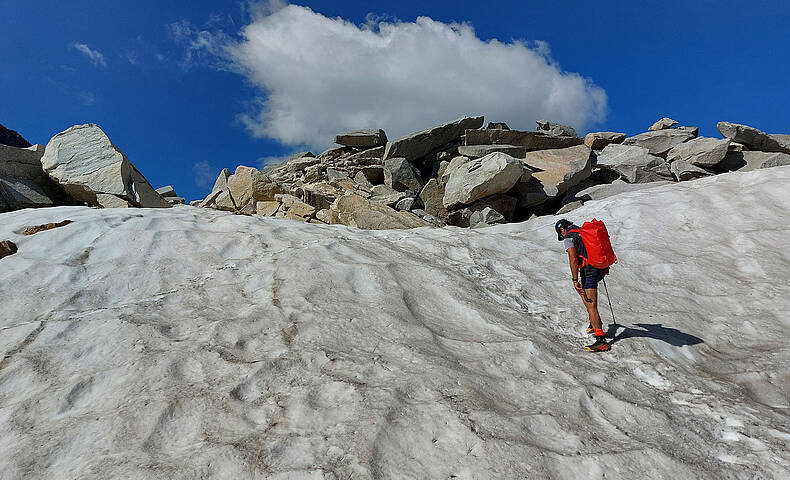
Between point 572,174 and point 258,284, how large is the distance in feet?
48.7

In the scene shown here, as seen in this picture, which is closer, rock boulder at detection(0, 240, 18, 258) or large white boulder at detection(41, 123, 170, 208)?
rock boulder at detection(0, 240, 18, 258)

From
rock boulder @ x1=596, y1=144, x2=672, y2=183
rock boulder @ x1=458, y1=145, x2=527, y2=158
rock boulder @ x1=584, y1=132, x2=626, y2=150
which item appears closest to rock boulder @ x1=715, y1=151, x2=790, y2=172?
rock boulder @ x1=596, y1=144, x2=672, y2=183

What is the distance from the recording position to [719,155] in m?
19.0

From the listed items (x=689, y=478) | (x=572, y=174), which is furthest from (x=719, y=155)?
(x=689, y=478)

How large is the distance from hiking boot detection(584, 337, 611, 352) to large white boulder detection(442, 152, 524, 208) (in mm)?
10605

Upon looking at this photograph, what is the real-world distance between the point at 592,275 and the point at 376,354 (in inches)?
116

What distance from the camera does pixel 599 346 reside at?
5758 millimetres

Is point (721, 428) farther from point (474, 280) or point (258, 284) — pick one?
point (258, 284)

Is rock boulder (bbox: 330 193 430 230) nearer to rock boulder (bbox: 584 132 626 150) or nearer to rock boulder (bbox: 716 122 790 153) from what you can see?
rock boulder (bbox: 584 132 626 150)

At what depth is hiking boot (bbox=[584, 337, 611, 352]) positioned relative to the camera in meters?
5.74

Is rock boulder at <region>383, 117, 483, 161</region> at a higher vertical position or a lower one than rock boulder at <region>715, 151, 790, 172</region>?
higher

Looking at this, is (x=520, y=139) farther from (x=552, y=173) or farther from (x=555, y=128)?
(x=555, y=128)

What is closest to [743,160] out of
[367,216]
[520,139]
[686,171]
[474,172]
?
[686,171]

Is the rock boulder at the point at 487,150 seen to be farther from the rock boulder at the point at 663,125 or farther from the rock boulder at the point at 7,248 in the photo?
the rock boulder at the point at 7,248
